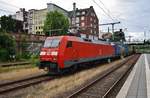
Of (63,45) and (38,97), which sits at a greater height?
(63,45)

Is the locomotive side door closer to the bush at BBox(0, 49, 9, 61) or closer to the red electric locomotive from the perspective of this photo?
the red electric locomotive

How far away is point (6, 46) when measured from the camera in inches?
1512

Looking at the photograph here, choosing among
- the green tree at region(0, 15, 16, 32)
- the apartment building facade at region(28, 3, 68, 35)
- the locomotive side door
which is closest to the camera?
the locomotive side door

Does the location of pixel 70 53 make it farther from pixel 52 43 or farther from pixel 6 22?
pixel 6 22

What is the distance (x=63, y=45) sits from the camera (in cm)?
1923

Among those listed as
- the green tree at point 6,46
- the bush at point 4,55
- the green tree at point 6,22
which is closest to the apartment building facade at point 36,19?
the green tree at point 6,22

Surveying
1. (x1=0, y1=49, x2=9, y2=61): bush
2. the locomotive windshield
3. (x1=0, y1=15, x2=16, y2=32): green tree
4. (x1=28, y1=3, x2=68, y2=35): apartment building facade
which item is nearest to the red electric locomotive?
the locomotive windshield

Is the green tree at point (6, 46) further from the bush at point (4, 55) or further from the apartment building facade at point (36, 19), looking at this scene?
the apartment building facade at point (36, 19)

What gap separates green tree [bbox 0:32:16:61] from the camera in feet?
122

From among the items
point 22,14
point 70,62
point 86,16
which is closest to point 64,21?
point 86,16

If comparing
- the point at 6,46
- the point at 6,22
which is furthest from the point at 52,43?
the point at 6,22

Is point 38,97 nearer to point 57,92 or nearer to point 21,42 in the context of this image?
point 57,92

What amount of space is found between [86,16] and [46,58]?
85412mm

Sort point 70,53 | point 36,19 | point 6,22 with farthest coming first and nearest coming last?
point 36,19 < point 6,22 < point 70,53
